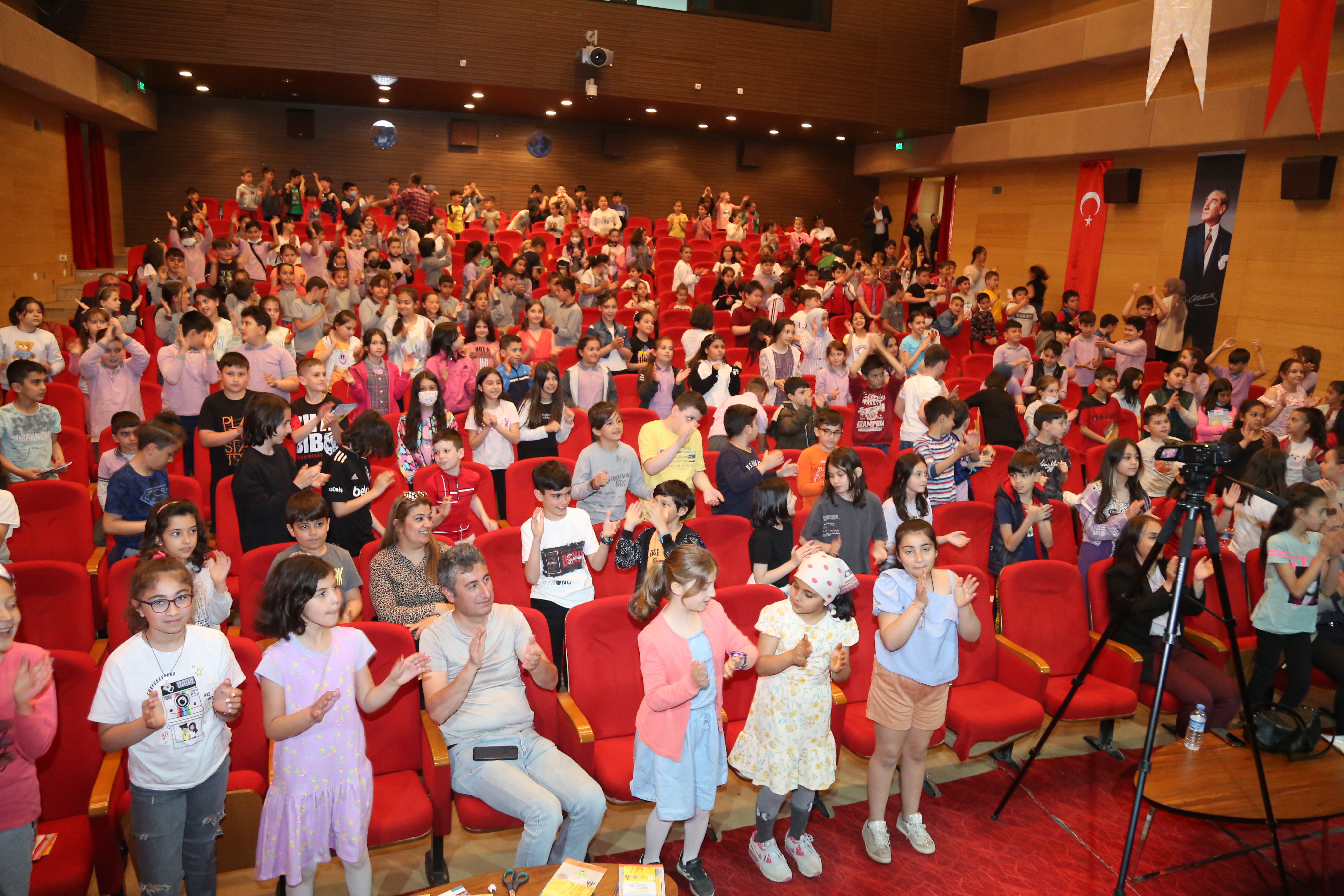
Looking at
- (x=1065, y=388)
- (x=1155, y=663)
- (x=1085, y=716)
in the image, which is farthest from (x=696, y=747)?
(x=1065, y=388)

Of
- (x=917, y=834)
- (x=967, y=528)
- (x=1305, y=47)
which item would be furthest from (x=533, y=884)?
(x=1305, y=47)

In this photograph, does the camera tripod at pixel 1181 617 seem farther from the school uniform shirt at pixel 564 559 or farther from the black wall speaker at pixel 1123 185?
the black wall speaker at pixel 1123 185

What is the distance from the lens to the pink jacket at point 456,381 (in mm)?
6273

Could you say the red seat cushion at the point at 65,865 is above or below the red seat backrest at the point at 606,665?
below

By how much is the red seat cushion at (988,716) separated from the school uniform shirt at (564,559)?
5.56 ft

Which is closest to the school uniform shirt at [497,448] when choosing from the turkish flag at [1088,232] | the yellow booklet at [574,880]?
the yellow booklet at [574,880]

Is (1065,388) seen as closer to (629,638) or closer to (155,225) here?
(629,638)

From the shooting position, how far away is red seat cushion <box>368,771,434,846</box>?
2961 millimetres

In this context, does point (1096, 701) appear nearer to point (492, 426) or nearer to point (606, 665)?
point (606, 665)

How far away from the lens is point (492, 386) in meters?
5.32

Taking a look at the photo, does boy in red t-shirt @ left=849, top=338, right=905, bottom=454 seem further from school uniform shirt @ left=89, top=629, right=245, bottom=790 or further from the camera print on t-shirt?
school uniform shirt @ left=89, top=629, right=245, bottom=790

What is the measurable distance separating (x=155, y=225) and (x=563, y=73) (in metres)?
7.99

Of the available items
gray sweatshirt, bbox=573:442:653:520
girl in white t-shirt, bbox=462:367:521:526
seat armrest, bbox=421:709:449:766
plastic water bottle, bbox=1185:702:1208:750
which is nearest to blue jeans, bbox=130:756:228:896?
seat armrest, bbox=421:709:449:766

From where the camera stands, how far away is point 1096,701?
13.0 ft
